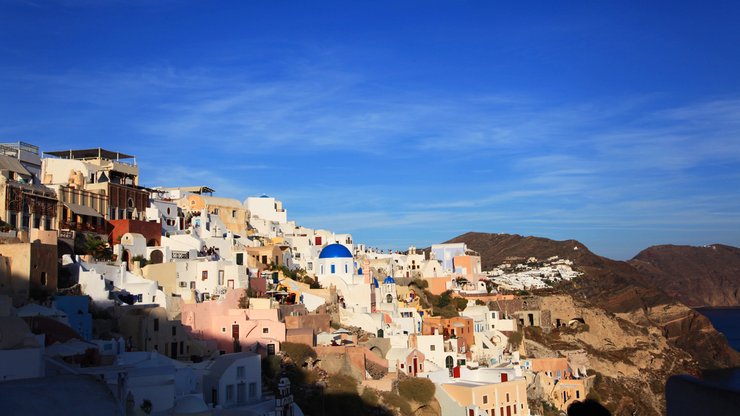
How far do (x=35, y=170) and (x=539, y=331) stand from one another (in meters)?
49.1

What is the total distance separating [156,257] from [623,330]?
55476mm

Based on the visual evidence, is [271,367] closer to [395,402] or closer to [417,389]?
[395,402]

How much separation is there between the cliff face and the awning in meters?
44.5

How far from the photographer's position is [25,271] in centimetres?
3033

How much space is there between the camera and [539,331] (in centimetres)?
7081

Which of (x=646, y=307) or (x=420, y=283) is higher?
(x=420, y=283)

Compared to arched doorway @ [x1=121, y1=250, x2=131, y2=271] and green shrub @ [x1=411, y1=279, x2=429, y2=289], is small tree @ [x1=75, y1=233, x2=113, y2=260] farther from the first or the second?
green shrub @ [x1=411, y1=279, x2=429, y2=289]

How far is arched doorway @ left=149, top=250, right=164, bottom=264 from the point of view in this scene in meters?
43.2

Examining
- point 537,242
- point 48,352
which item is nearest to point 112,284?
point 48,352

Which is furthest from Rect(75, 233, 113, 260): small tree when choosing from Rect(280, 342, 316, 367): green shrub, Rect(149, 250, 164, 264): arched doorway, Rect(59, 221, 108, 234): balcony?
Rect(280, 342, 316, 367): green shrub

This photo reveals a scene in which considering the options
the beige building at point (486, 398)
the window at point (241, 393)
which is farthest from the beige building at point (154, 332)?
the beige building at point (486, 398)

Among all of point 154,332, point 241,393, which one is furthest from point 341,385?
point 154,332

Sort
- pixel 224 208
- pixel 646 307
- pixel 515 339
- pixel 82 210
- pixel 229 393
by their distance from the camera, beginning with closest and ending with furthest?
pixel 229 393, pixel 82 210, pixel 224 208, pixel 515 339, pixel 646 307

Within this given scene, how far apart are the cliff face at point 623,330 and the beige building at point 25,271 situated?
156 ft
